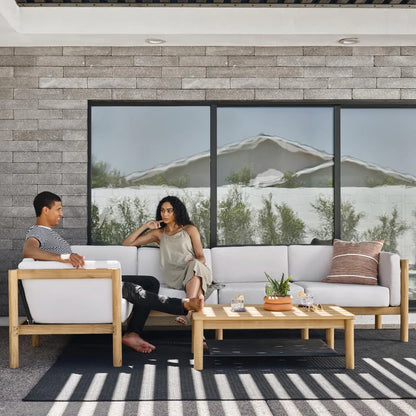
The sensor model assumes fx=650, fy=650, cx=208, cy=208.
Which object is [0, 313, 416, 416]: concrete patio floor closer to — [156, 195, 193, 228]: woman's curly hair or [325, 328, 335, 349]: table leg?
[325, 328, 335, 349]: table leg

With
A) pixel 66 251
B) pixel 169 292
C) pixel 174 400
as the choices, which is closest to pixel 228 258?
pixel 169 292

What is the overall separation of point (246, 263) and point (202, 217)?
0.70 metres

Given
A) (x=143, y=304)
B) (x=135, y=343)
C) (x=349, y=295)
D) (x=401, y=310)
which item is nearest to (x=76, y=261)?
(x=143, y=304)

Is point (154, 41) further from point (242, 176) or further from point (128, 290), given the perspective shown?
point (128, 290)

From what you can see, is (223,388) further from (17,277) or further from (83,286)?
(17,277)

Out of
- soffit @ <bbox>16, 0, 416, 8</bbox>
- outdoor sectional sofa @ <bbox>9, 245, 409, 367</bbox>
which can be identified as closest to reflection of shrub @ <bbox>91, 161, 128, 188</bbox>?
outdoor sectional sofa @ <bbox>9, 245, 409, 367</bbox>

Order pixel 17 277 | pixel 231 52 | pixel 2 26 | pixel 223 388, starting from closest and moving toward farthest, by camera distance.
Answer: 1. pixel 223 388
2. pixel 17 277
3. pixel 2 26
4. pixel 231 52

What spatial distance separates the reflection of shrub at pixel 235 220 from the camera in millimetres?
6168

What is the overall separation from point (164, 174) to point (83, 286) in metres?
2.12

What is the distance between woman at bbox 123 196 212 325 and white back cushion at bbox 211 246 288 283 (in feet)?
1.07

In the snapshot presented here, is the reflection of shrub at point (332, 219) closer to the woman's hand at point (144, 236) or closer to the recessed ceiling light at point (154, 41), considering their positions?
the woman's hand at point (144, 236)

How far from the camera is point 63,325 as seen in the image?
436 centimetres

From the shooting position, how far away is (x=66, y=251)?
4.99m

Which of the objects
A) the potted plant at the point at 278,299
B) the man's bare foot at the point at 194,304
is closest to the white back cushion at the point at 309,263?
the potted plant at the point at 278,299
